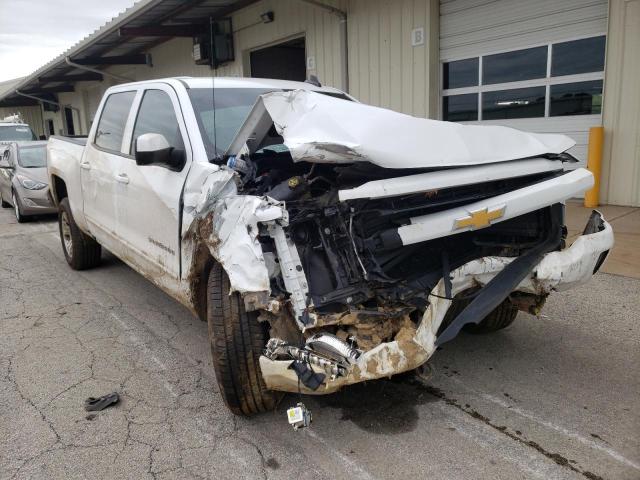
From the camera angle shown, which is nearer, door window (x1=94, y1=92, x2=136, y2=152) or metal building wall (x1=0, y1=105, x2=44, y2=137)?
door window (x1=94, y1=92, x2=136, y2=152)

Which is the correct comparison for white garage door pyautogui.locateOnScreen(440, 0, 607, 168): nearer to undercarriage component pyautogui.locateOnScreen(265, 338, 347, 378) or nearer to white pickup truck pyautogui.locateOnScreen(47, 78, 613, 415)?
white pickup truck pyautogui.locateOnScreen(47, 78, 613, 415)

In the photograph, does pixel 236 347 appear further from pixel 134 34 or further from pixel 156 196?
pixel 134 34

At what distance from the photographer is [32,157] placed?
10.8 m

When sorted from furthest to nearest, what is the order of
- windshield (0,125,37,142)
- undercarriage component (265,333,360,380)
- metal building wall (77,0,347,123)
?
windshield (0,125,37,142), metal building wall (77,0,347,123), undercarriage component (265,333,360,380)

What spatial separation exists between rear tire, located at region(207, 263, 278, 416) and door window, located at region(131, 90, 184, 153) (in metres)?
1.19

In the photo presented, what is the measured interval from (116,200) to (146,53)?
16303mm

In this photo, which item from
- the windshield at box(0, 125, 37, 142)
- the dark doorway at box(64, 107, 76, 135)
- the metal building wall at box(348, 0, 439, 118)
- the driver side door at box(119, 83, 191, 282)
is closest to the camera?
the driver side door at box(119, 83, 191, 282)

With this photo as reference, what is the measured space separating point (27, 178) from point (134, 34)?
20.7ft

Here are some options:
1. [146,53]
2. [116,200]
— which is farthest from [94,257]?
A: [146,53]

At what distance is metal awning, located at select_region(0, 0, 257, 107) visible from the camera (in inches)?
522

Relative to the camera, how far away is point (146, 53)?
19.0 metres

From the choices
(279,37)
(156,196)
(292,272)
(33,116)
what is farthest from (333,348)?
(33,116)

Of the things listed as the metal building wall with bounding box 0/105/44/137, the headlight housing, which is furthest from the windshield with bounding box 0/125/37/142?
the metal building wall with bounding box 0/105/44/137

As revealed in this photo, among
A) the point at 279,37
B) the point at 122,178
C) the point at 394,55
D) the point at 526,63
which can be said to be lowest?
the point at 122,178
